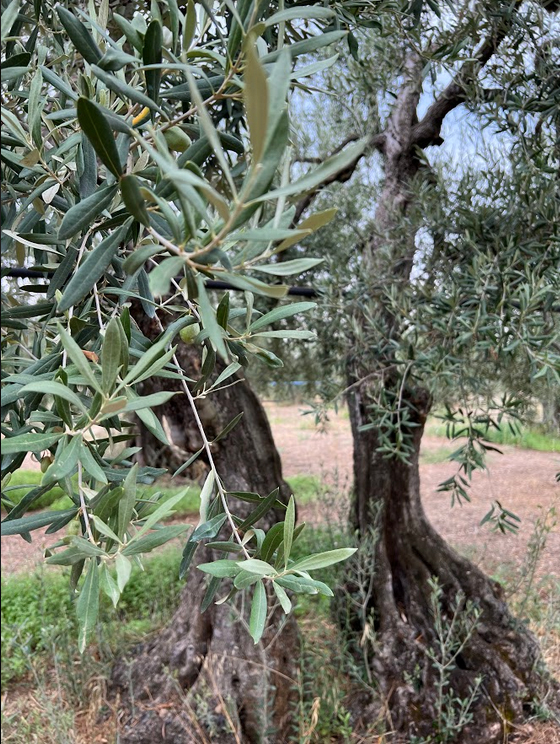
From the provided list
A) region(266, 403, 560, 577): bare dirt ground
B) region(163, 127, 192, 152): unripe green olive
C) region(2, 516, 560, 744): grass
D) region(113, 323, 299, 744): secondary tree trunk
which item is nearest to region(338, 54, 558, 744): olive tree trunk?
region(2, 516, 560, 744): grass

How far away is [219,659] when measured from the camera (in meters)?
2.04

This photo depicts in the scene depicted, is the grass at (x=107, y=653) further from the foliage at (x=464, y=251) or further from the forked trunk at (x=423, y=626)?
the foliage at (x=464, y=251)

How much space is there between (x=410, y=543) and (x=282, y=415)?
6.63 m

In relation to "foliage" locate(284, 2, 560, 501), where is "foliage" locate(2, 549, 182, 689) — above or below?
below

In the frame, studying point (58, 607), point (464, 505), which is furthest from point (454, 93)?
point (464, 505)

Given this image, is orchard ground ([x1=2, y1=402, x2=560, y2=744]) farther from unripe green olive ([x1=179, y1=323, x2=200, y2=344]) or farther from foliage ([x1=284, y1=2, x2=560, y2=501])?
unripe green olive ([x1=179, y1=323, x2=200, y2=344])

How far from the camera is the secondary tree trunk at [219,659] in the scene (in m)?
1.88

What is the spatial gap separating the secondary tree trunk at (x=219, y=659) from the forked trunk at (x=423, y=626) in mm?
355

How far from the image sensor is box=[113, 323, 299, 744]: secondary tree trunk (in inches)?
73.9

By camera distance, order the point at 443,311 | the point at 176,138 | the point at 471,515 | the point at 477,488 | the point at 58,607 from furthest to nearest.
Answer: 1. the point at 477,488
2. the point at 471,515
3. the point at 58,607
4. the point at 443,311
5. the point at 176,138

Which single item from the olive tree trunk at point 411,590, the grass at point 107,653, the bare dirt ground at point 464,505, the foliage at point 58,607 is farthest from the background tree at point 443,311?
the foliage at point 58,607

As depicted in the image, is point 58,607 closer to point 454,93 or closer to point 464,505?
point 454,93

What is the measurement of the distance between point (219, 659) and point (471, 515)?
355 cm

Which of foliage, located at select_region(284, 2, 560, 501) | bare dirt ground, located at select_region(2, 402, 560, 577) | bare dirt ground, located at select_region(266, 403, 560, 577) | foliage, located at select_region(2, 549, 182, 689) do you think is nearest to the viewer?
foliage, located at select_region(284, 2, 560, 501)
